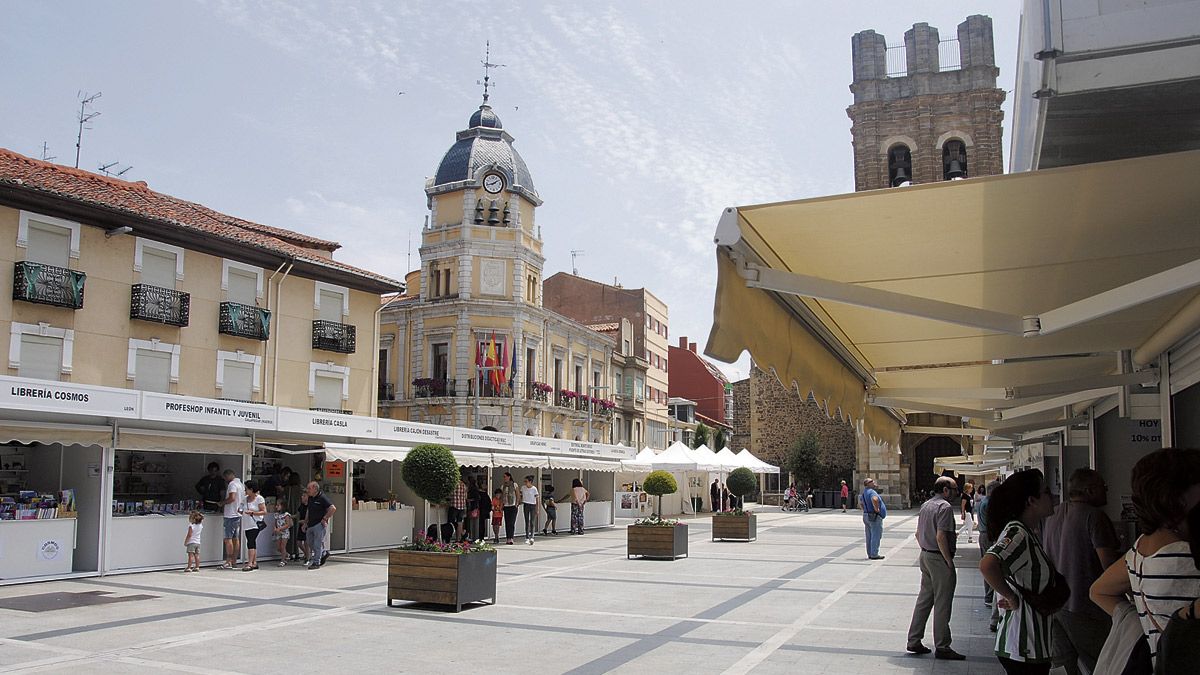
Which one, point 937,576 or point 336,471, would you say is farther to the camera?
point 336,471

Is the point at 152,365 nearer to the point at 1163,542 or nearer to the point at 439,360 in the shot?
the point at 439,360

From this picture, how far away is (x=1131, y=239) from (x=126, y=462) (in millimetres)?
16339

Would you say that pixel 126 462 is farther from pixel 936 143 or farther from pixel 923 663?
pixel 936 143

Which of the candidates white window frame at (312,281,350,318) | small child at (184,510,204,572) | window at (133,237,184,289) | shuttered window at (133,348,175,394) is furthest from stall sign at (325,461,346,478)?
white window frame at (312,281,350,318)

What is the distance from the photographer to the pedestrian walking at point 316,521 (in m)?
15.9

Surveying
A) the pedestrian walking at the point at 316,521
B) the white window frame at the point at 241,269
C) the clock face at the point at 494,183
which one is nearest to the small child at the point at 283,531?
the pedestrian walking at the point at 316,521

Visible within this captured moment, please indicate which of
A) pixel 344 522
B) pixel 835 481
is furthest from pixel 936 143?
pixel 344 522

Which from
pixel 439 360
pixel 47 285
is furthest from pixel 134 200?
pixel 439 360

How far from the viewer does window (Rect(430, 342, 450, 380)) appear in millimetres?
43775

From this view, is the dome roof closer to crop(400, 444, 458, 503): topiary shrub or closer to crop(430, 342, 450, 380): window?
crop(430, 342, 450, 380): window

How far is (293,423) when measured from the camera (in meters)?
17.2

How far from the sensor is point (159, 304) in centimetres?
2316

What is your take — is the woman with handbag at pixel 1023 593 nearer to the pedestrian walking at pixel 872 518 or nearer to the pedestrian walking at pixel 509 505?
the pedestrian walking at pixel 872 518

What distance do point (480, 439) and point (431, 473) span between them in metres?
7.58
